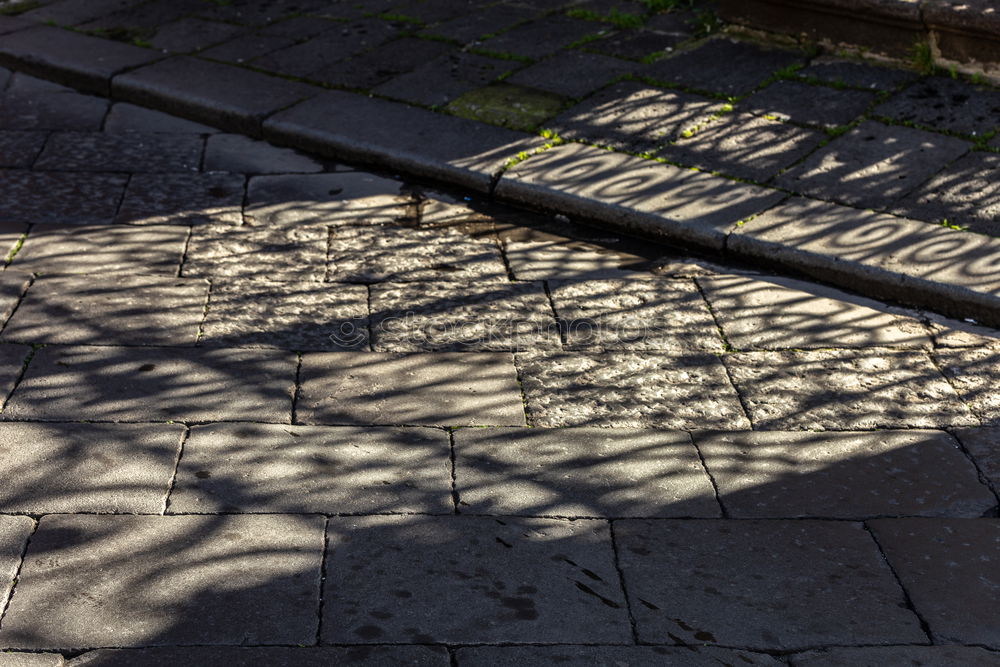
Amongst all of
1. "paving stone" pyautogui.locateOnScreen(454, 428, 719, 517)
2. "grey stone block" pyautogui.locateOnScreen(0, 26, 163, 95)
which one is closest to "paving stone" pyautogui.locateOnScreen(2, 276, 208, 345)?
"paving stone" pyautogui.locateOnScreen(454, 428, 719, 517)

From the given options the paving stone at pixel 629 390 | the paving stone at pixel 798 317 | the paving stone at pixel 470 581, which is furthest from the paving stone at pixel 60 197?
the paving stone at pixel 798 317

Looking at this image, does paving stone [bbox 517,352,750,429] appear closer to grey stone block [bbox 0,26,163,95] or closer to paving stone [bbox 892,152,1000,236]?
paving stone [bbox 892,152,1000,236]

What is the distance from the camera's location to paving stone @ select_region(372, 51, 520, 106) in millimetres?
6043

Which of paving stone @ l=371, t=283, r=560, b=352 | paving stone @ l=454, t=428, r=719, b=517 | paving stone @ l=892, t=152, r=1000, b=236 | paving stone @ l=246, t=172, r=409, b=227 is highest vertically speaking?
paving stone @ l=892, t=152, r=1000, b=236

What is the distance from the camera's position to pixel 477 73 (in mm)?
6305

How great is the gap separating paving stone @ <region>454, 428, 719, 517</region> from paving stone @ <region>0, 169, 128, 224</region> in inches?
95.2

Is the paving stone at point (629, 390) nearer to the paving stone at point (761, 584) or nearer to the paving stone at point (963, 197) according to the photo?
the paving stone at point (761, 584)

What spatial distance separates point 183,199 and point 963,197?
Answer: 3.57 m

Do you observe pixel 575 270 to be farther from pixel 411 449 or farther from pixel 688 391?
pixel 411 449

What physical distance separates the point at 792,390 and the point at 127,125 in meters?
3.97

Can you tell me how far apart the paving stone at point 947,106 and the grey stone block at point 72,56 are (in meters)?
4.30

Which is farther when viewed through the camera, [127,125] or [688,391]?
[127,125]

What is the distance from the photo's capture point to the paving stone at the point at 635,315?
4207 millimetres

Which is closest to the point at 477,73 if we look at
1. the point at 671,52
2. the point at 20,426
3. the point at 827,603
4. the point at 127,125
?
→ the point at 671,52
